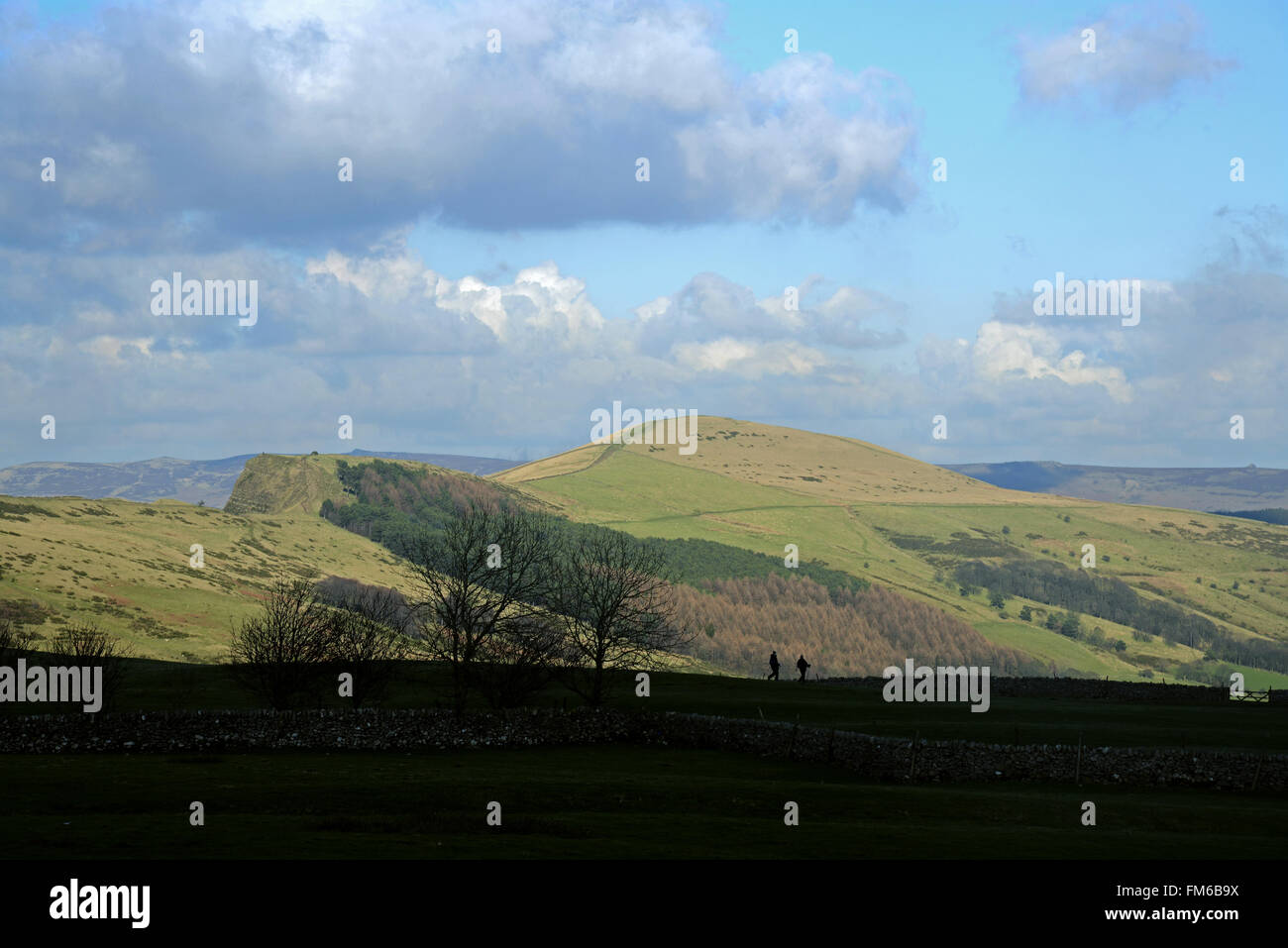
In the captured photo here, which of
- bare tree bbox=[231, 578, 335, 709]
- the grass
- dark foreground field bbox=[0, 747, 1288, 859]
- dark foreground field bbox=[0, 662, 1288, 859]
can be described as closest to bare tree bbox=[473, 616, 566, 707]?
the grass

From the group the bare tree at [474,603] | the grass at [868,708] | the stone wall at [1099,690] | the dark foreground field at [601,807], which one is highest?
the bare tree at [474,603]

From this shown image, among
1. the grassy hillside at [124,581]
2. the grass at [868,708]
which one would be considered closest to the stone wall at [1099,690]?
the grass at [868,708]

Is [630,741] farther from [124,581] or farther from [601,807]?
[124,581]

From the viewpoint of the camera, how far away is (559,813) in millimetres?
30969

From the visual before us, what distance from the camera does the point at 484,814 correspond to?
100 ft

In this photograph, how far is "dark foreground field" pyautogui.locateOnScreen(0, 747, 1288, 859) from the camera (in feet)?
81.4

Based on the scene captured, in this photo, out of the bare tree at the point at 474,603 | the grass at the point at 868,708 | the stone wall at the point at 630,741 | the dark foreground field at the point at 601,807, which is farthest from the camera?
the bare tree at the point at 474,603

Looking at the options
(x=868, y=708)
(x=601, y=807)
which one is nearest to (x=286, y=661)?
(x=868, y=708)

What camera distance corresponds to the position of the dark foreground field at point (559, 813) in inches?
Answer: 976

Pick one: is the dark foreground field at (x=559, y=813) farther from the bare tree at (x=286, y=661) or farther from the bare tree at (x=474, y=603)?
the bare tree at (x=286, y=661)

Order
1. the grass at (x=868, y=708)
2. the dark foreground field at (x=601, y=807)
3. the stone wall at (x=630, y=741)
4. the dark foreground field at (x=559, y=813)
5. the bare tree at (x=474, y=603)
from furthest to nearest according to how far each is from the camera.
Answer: the bare tree at (x=474, y=603)
the grass at (x=868, y=708)
the stone wall at (x=630, y=741)
the dark foreground field at (x=601, y=807)
the dark foreground field at (x=559, y=813)
